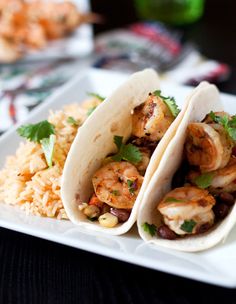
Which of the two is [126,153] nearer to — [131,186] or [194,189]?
[131,186]

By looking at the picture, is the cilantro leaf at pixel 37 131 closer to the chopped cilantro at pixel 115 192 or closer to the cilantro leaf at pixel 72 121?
the cilantro leaf at pixel 72 121

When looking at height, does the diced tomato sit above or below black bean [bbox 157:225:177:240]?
below

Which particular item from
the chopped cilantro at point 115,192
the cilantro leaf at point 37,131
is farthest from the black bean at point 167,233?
the cilantro leaf at point 37,131

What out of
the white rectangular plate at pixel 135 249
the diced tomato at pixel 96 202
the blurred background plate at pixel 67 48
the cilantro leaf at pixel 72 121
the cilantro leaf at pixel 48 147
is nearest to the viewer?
the white rectangular plate at pixel 135 249

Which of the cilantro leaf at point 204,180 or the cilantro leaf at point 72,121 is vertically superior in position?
the cilantro leaf at point 204,180

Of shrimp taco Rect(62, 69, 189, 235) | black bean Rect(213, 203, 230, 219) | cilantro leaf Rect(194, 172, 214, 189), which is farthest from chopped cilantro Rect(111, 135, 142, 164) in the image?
black bean Rect(213, 203, 230, 219)

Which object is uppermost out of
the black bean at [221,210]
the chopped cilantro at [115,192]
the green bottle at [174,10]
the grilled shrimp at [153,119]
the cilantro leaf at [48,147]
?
the grilled shrimp at [153,119]

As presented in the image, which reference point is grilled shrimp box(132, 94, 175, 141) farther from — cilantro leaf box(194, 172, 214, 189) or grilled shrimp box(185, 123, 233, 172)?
cilantro leaf box(194, 172, 214, 189)
